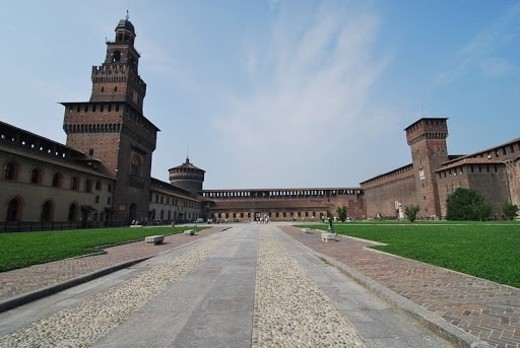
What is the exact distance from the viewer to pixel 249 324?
3.74m

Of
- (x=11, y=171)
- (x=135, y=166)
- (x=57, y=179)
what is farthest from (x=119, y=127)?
(x=11, y=171)

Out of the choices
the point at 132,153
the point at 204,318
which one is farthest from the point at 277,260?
the point at 132,153

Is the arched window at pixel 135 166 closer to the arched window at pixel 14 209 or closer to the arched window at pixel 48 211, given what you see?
the arched window at pixel 48 211

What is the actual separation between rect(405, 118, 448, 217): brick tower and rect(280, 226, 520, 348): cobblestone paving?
50.8 metres

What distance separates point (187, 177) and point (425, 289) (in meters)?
76.1

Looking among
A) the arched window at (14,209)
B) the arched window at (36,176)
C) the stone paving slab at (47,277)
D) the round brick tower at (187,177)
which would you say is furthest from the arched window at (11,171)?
the round brick tower at (187,177)

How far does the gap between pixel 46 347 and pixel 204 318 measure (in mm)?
1768

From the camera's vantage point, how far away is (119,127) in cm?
3875

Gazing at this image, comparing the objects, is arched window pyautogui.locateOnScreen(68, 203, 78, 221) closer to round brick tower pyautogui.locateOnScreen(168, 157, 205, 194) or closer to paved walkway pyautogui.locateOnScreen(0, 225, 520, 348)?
paved walkway pyautogui.locateOnScreen(0, 225, 520, 348)

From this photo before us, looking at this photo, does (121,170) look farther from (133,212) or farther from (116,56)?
(116,56)

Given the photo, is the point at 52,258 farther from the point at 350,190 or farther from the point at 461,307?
the point at 350,190

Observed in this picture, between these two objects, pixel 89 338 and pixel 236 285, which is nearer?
pixel 89 338

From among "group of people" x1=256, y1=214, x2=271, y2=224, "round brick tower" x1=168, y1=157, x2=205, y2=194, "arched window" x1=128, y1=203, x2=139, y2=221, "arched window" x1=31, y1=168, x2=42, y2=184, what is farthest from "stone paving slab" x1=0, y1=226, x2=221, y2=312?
"round brick tower" x1=168, y1=157, x2=205, y2=194

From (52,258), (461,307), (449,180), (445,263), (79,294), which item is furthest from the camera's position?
(449,180)
